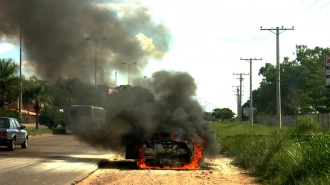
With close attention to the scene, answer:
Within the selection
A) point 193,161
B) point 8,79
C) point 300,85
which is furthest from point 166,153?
point 300,85

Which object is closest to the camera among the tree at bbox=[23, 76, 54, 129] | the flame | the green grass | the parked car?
the flame

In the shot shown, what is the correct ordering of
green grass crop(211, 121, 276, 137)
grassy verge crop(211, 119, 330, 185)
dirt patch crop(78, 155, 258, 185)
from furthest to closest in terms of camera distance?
1. green grass crop(211, 121, 276, 137)
2. dirt patch crop(78, 155, 258, 185)
3. grassy verge crop(211, 119, 330, 185)

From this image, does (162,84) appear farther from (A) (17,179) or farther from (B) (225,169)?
(A) (17,179)

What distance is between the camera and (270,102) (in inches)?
4122

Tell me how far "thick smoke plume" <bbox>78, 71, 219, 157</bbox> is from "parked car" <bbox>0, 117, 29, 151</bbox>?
3.66 meters

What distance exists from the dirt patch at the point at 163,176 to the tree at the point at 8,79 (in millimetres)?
27004

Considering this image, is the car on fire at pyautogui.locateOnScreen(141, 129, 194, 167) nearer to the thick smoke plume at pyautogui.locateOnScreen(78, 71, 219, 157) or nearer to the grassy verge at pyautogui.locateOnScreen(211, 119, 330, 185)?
the thick smoke plume at pyautogui.locateOnScreen(78, 71, 219, 157)

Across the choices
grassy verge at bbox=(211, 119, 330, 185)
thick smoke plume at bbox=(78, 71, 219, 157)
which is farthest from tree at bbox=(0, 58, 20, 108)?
grassy verge at bbox=(211, 119, 330, 185)

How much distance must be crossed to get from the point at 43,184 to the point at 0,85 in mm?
33283

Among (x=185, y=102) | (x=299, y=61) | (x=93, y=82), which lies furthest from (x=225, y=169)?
(x=299, y=61)

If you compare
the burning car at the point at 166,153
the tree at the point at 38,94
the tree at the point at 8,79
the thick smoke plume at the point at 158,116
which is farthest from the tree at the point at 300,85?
the burning car at the point at 166,153

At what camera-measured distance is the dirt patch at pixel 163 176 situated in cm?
1430

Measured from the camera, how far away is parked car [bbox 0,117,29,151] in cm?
2502

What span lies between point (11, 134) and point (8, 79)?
20043 millimetres
